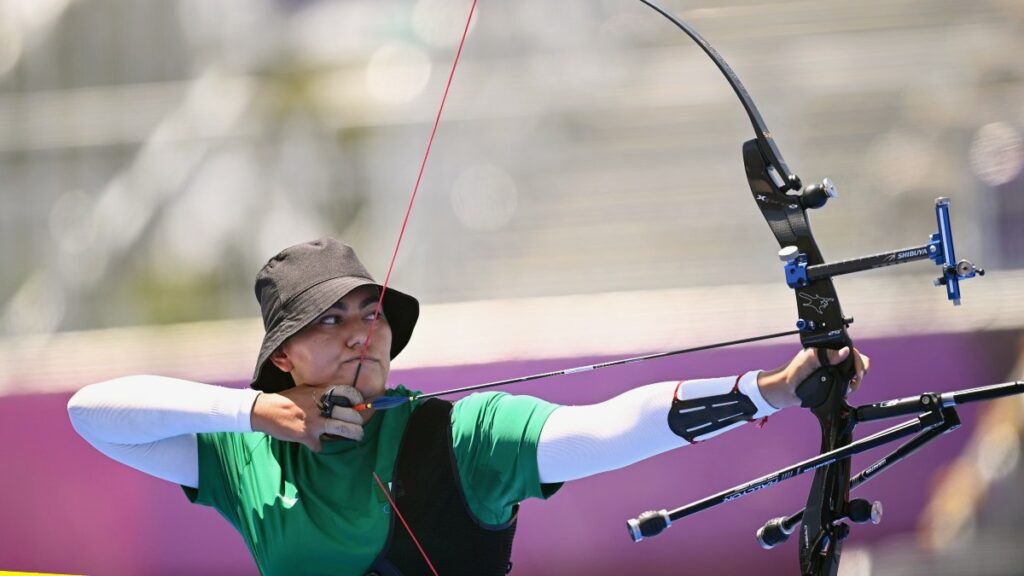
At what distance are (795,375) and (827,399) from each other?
54 mm

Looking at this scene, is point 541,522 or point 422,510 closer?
point 422,510

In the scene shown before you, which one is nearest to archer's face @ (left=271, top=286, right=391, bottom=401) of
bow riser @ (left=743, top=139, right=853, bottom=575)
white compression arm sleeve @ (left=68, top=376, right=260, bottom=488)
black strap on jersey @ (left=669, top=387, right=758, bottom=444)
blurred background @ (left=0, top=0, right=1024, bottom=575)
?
white compression arm sleeve @ (left=68, top=376, right=260, bottom=488)

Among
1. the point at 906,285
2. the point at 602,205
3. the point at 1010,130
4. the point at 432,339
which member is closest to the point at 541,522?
the point at 432,339

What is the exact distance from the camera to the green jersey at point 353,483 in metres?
1.93

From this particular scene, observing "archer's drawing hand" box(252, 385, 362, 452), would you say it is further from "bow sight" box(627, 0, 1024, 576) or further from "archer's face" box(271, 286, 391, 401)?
"bow sight" box(627, 0, 1024, 576)

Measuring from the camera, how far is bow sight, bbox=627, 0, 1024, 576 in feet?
5.19

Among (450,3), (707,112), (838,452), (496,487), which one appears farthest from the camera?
(450,3)

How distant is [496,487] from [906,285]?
156cm

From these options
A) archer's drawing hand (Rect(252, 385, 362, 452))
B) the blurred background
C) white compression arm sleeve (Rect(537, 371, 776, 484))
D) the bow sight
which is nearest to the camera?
the bow sight

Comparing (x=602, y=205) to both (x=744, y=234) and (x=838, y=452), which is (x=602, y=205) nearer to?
(x=744, y=234)

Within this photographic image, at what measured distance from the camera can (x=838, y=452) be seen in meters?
1.63

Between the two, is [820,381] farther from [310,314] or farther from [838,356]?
[310,314]

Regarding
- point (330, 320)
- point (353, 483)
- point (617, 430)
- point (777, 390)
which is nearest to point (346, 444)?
point (353, 483)

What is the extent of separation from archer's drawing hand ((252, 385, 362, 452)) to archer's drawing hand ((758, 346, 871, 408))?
630 mm
